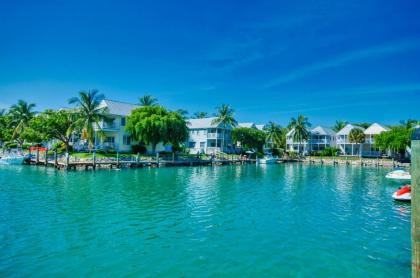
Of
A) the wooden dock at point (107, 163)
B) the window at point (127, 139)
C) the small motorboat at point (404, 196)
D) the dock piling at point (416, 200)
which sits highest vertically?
the window at point (127, 139)

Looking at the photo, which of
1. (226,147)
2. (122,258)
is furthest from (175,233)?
(226,147)

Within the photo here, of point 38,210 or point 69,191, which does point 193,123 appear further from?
point 38,210

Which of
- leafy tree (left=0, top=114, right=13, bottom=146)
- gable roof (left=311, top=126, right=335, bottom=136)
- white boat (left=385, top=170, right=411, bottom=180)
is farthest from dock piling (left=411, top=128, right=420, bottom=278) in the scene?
gable roof (left=311, top=126, right=335, bottom=136)

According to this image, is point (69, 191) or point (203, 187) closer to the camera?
point (69, 191)

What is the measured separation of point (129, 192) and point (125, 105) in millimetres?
42439

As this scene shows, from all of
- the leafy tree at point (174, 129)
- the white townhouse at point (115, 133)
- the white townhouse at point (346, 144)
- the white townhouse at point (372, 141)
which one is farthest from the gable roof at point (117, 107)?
the white townhouse at point (372, 141)

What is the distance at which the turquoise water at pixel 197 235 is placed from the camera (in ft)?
36.0

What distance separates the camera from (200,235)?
14.6 m

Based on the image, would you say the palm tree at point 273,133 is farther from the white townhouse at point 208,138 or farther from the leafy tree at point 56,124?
the leafy tree at point 56,124

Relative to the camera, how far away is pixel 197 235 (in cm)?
1459

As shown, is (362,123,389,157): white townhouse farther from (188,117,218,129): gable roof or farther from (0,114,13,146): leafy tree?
(0,114,13,146): leafy tree

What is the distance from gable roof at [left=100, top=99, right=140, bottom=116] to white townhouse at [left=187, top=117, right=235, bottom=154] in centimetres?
2348

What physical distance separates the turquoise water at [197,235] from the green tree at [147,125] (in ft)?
96.6

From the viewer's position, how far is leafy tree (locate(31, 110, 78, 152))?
50531mm
